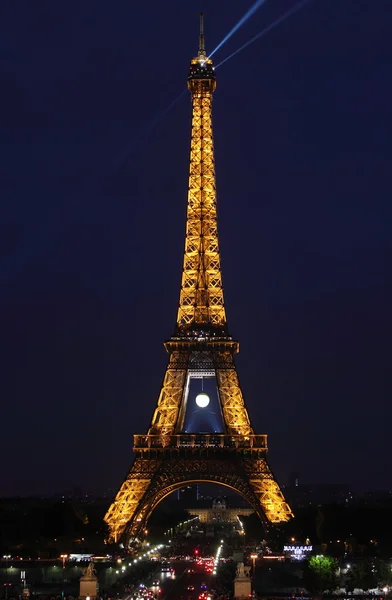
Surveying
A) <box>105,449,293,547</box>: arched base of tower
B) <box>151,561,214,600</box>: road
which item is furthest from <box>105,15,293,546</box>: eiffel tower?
<box>151,561,214,600</box>: road

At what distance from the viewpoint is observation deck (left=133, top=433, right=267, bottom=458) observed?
291ft

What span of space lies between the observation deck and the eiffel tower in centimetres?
9

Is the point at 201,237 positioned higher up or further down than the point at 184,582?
higher up

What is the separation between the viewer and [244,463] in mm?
88438

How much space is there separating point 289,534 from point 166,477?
41.0 ft

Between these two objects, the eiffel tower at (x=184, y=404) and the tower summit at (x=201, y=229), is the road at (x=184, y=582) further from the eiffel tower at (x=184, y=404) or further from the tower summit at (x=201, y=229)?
the tower summit at (x=201, y=229)

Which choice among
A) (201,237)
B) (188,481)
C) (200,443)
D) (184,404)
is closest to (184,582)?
(188,481)

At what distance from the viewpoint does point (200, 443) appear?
9006cm

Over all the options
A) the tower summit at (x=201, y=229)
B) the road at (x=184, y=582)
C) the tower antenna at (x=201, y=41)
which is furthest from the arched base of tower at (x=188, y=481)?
the tower antenna at (x=201, y=41)

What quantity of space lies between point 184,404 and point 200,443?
215 inches

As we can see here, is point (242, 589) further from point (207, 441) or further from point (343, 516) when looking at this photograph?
point (343, 516)

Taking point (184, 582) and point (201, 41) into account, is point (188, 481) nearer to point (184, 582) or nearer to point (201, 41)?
point (184, 582)

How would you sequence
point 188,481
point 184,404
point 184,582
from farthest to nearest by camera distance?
point 184,404 < point 188,481 < point 184,582

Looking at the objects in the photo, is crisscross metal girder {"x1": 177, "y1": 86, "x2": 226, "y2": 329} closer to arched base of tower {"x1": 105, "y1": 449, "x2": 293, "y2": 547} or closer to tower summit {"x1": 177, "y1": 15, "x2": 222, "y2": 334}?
tower summit {"x1": 177, "y1": 15, "x2": 222, "y2": 334}
